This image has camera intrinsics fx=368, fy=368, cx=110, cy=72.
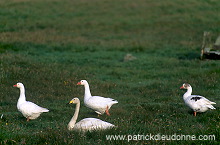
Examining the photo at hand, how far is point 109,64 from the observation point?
27.1 metres

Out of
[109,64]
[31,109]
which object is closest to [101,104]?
[31,109]

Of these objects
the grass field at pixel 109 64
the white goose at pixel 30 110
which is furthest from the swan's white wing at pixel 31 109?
the grass field at pixel 109 64

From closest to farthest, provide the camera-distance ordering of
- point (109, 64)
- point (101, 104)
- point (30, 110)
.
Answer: point (30, 110) < point (101, 104) < point (109, 64)

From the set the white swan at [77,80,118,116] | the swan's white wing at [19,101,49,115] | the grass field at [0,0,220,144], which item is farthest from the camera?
the white swan at [77,80,118,116]

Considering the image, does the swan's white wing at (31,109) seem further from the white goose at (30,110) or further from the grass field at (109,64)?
the grass field at (109,64)

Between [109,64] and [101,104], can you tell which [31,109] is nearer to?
[101,104]

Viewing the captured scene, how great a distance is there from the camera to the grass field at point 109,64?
436 inches

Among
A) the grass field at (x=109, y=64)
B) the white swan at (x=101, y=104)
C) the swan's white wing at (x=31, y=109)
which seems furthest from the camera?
the white swan at (x=101, y=104)

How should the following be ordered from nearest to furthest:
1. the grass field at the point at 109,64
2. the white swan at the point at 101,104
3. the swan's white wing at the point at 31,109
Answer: the grass field at the point at 109,64, the swan's white wing at the point at 31,109, the white swan at the point at 101,104

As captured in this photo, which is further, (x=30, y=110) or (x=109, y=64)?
(x=109, y=64)

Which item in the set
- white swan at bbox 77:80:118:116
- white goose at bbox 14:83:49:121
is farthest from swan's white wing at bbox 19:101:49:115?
white swan at bbox 77:80:118:116

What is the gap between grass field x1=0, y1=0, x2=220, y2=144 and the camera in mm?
11078

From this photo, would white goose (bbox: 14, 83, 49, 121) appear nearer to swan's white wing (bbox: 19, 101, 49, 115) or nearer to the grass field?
swan's white wing (bbox: 19, 101, 49, 115)

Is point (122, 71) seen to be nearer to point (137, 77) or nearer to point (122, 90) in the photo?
point (137, 77)
